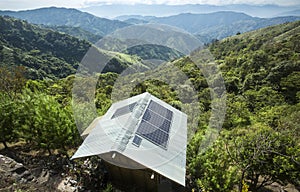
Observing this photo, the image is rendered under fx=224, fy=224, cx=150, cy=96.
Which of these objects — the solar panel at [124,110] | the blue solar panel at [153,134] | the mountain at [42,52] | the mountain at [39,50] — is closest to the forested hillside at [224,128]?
the blue solar panel at [153,134]

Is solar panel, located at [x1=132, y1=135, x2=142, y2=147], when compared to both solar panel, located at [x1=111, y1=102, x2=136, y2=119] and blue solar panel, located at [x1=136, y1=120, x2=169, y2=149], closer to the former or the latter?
blue solar panel, located at [x1=136, y1=120, x2=169, y2=149]

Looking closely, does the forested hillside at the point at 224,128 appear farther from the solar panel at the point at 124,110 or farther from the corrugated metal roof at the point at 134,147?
the solar panel at the point at 124,110

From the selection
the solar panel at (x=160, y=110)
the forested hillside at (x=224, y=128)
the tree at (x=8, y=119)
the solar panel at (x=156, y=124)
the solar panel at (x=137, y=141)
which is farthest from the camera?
the solar panel at (x=160, y=110)

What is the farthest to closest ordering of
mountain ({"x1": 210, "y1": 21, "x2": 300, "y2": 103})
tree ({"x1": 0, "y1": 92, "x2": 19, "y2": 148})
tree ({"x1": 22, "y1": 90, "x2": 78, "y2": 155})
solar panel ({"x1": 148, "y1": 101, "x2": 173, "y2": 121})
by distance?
mountain ({"x1": 210, "y1": 21, "x2": 300, "y2": 103}) < solar panel ({"x1": 148, "y1": 101, "x2": 173, "y2": 121}) < tree ({"x1": 0, "y1": 92, "x2": 19, "y2": 148}) < tree ({"x1": 22, "y1": 90, "x2": 78, "y2": 155})

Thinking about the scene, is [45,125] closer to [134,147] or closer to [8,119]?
[8,119]

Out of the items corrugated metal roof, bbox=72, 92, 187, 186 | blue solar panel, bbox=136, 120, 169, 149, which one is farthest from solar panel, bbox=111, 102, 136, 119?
blue solar panel, bbox=136, 120, 169, 149
